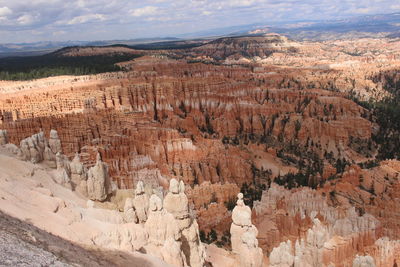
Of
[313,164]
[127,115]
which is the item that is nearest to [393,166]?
[313,164]

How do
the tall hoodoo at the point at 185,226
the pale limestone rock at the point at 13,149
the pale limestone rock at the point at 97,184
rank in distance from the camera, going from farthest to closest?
the pale limestone rock at the point at 97,184, the pale limestone rock at the point at 13,149, the tall hoodoo at the point at 185,226

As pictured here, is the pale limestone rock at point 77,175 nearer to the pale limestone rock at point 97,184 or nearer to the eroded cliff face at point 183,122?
the pale limestone rock at point 97,184

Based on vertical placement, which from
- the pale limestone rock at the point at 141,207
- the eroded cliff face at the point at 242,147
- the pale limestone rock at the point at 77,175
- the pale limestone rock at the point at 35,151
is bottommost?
the eroded cliff face at the point at 242,147

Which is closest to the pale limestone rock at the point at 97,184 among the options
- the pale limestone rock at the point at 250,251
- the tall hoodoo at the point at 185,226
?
the tall hoodoo at the point at 185,226

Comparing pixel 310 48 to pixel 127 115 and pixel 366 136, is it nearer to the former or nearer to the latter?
pixel 366 136

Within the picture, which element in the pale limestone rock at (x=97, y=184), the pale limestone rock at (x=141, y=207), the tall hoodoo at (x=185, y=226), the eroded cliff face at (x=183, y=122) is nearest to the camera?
the tall hoodoo at (x=185, y=226)

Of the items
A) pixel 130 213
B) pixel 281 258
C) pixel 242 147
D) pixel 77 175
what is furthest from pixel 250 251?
pixel 242 147
